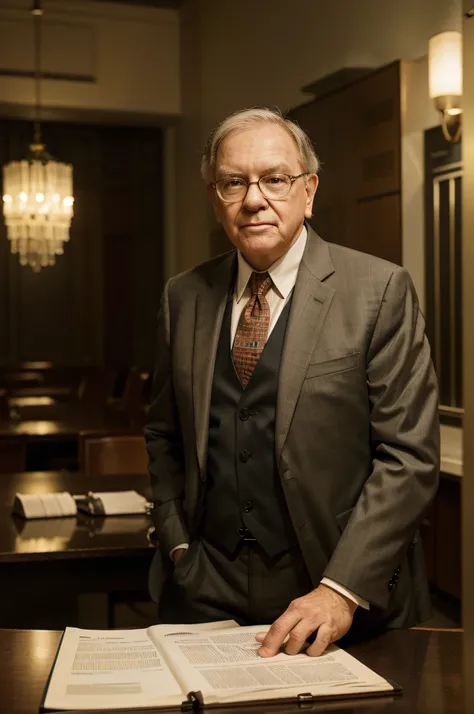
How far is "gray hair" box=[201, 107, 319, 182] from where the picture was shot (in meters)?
1.75

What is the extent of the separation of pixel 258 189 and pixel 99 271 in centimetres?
859

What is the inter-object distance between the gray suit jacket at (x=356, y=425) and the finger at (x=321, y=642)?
132mm

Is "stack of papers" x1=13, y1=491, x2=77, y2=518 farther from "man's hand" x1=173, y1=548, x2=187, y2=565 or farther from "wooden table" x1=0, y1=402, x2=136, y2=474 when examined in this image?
"wooden table" x1=0, y1=402, x2=136, y2=474

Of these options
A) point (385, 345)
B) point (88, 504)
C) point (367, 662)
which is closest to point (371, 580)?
point (367, 662)

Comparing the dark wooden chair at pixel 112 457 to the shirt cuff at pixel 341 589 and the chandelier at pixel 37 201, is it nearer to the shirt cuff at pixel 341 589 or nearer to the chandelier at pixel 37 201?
the shirt cuff at pixel 341 589

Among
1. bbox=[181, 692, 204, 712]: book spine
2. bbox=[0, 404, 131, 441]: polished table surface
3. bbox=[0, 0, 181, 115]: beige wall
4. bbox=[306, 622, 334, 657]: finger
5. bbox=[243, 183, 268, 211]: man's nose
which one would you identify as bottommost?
bbox=[181, 692, 204, 712]: book spine

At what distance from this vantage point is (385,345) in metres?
1.71

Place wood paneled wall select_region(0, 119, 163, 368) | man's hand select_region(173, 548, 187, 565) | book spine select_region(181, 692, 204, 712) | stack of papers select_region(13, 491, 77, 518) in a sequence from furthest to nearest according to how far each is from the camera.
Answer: wood paneled wall select_region(0, 119, 163, 368) < stack of papers select_region(13, 491, 77, 518) < man's hand select_region(173, 548, 187, 565) < book spine select_region(181, 692, 204, 712)

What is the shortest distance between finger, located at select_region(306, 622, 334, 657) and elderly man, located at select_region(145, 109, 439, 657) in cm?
12

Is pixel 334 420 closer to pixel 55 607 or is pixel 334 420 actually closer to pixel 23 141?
pixel 55 607

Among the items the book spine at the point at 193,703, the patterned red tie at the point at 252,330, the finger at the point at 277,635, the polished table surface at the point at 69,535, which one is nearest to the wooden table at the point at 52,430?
the polished table surface at the point at 69,535

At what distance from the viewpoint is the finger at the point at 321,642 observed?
142cm

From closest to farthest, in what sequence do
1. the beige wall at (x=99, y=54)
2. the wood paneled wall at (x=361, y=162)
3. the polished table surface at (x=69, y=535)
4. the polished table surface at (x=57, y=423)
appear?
the polished table surface at (x=69, y=535)
the wood paneled wall at (x=361, y=162)
the polished table surface at (x=57, y=423)
the beige wall at (x=99, y=54)

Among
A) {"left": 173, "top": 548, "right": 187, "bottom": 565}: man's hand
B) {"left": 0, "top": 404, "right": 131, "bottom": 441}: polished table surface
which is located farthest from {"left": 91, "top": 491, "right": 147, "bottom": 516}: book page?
{"left": 0, "top": 404, "right": 131, "bottom": 441}: polished table surface
